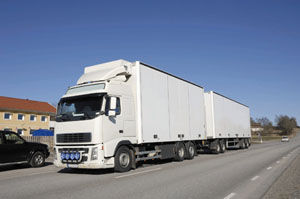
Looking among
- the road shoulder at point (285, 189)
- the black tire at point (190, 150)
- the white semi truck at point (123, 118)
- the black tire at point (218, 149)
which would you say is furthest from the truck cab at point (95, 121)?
the black tire at point (218, 149)

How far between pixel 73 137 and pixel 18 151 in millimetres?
4025

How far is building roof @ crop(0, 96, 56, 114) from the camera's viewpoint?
47125mm

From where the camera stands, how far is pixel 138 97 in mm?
10758

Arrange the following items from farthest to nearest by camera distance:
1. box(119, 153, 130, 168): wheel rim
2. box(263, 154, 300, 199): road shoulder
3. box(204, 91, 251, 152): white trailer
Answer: box(204, 91, 251, 152): white trailer < box(119, 153, 130, 168): wheel rim < box(263, 154, 300, 199): road shoulder

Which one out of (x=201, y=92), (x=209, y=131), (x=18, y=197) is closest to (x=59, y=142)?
(x=18, y=197)

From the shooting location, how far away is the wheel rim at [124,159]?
971 cm

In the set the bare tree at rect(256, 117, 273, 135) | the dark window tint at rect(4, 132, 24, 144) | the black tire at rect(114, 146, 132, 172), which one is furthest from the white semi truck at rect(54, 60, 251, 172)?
the bare tree at rect(256, 117, 273, 135)

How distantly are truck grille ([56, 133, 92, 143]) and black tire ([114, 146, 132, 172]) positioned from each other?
4.16 ft

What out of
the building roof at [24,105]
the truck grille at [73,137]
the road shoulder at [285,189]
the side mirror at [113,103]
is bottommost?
the road shoulder at [285,189]

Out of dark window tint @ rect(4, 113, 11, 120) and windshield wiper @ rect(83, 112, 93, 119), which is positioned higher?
dark window tint @ rect(4, 113, 11, 120)

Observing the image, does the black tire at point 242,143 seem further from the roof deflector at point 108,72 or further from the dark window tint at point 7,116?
the dark window tint at point 7,116

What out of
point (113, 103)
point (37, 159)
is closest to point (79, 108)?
point (113, 103)

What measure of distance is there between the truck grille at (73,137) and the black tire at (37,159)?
3.43m

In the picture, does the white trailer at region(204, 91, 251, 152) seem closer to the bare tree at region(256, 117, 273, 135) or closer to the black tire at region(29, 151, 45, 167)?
the black tire at region(29, 151, 45, 167)
